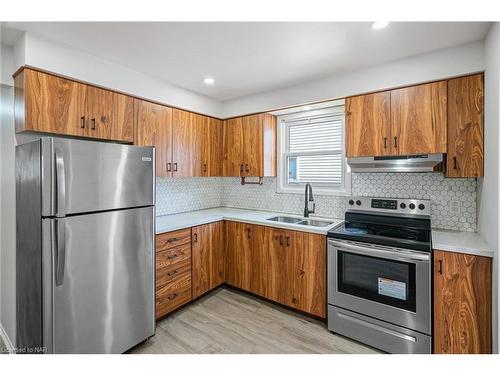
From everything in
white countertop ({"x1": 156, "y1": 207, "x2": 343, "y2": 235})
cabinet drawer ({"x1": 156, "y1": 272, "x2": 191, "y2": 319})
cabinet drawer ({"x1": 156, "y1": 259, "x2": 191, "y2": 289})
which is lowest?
cabinet drawer ({"x1": 156, "y1": 272, "x2": 191, "y2": 319})

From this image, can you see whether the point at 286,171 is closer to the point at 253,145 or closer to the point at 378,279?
the point at 253,145

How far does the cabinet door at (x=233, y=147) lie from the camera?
3.39m

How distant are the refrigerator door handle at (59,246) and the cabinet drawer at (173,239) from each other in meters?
0.86

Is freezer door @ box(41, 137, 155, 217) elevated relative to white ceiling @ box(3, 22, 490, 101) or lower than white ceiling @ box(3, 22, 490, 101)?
lower

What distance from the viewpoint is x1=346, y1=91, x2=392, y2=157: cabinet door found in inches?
91.2

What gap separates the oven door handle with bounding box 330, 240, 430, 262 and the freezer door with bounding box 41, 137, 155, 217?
172 centimetres

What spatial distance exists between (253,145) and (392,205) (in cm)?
174

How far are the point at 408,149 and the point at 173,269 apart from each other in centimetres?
250

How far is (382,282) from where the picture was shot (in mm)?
2041

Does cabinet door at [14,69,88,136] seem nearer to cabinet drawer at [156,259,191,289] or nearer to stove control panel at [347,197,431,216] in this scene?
cabinet drawer at [156,259,191,289]

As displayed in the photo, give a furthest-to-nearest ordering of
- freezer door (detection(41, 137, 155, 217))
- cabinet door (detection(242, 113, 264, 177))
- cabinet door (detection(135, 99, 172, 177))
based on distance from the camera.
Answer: cabinet door (detection(242, 113, 264, 177)) → cabinet door (detection(135, 99, 172, 177)) → freezer door (detection(41, 137, 155, 217))

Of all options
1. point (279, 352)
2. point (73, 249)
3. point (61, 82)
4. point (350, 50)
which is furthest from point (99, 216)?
point (350, 50)

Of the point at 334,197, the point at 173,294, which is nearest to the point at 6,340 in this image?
the point at 173,294

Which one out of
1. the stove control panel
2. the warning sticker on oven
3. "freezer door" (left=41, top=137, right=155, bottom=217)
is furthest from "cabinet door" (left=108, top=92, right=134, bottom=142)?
the warning sticker on oven
